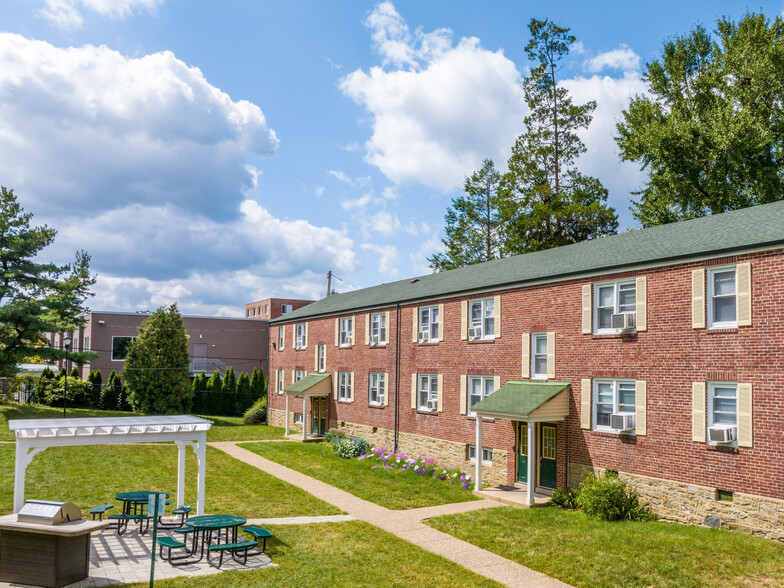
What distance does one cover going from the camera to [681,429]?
1584 centimetres

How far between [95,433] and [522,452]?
12.9 m

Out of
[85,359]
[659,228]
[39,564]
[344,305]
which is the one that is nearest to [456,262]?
[344,305]

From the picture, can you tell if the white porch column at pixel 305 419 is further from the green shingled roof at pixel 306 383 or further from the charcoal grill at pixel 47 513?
the charcoal grill at pixel 47 513

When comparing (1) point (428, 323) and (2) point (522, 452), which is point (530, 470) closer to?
(2) point (522, 452)

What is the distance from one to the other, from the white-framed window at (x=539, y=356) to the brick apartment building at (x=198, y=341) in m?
38.3

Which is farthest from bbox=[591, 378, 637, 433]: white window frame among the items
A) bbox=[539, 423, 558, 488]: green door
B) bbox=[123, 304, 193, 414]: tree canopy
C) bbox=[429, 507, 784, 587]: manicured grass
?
bbox=[123, 304, 193, 414]: tree canopy

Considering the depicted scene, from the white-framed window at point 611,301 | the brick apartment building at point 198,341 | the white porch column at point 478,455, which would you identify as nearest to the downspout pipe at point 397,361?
the white porch column at point 478,455

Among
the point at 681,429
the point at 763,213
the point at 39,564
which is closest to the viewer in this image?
the point at 39,564

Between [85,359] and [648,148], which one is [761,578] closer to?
[648,148]

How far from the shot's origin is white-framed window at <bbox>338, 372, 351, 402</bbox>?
104 feet

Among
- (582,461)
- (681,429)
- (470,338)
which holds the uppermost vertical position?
(470,338)

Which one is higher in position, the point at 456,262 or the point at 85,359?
the point at 456,262

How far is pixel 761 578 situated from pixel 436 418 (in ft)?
45.7

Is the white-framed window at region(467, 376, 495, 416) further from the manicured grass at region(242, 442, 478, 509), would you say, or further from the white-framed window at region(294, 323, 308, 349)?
the white-framed window at region(294, 323, 308, 349)
